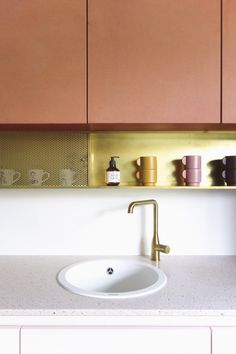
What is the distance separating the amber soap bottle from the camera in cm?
119

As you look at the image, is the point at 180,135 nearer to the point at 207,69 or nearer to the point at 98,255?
the point at 207,69

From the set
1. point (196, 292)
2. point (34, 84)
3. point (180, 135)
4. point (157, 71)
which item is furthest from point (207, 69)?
point (196, 292)

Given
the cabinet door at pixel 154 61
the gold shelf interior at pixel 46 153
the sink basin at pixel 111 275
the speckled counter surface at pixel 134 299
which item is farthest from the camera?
the gold shelf interior at pixel 46 153

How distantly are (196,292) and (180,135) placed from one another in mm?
750

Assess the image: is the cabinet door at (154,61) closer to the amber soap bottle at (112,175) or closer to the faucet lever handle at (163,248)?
the amber soap bottle at (112,175)

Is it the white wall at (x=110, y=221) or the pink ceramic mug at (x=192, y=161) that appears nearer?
the pink ceramic mug at (x=192, y=161)

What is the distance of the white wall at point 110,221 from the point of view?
1302mm
